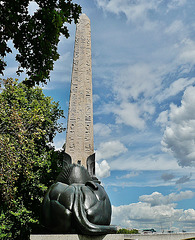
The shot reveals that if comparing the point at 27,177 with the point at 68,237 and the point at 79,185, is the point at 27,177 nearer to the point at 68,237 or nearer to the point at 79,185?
the point at 79,185

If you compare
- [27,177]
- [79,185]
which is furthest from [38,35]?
[27,177]

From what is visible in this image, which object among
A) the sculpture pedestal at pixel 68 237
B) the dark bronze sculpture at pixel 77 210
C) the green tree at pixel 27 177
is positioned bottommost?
the sculpture pedestal at pixel 68 237

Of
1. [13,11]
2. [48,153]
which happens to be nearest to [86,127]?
[13,11]

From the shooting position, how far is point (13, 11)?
5.19 metres

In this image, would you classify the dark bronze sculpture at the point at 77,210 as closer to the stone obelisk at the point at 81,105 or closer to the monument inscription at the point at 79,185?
the monument inscription at the point at 79,185

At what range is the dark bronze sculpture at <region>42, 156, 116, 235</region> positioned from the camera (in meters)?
5.85

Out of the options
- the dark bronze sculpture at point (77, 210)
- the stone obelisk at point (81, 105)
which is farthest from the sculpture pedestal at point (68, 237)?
the stone obelisk at point (81, 105)

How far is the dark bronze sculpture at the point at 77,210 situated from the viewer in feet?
19.2

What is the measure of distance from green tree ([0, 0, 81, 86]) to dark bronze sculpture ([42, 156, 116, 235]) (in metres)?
2.84

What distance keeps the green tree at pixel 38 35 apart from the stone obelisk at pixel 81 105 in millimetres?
3912

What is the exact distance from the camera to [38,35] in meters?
5.75

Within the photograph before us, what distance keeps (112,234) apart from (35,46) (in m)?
4.76

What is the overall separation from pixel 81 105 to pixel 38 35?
451 cm

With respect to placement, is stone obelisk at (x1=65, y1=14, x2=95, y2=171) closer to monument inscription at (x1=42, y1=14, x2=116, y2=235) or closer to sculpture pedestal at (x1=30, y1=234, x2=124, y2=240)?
monument inscription at (x1=42, y1=14, x2=116, y2=235)
